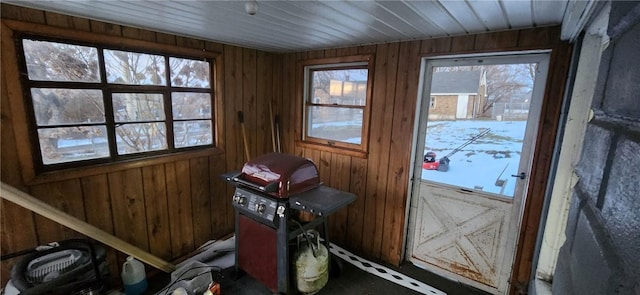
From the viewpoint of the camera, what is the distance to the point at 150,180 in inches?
90.5

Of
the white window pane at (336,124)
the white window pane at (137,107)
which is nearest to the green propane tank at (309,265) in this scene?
the white window pane at (336,124)

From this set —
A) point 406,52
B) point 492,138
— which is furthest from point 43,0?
point 492,138

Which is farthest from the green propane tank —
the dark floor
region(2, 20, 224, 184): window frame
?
region(2, 20, 224, 184): window frame

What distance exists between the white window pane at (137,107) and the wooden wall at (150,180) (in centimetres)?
37

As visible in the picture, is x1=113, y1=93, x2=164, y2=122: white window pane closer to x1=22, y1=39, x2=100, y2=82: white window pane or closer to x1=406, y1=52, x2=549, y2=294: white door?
x1=22, y1=39, x2=100, y2=82: white window pane

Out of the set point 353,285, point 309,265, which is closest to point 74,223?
point 309,265

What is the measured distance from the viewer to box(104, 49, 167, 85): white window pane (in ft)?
6.63

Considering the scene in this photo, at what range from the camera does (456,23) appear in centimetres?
173

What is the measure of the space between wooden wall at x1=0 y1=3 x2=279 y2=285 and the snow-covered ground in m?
1.95

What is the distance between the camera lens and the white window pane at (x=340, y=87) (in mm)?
2668

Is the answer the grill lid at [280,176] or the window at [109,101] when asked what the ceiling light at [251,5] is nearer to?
the grill lid at [280,176]

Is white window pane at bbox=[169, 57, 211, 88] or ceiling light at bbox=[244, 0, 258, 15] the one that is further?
white window pane at bbox=[169, 57, 211, 88]

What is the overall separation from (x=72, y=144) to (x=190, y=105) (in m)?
0.92

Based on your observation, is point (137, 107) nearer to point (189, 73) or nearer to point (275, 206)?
point (189, 73)
